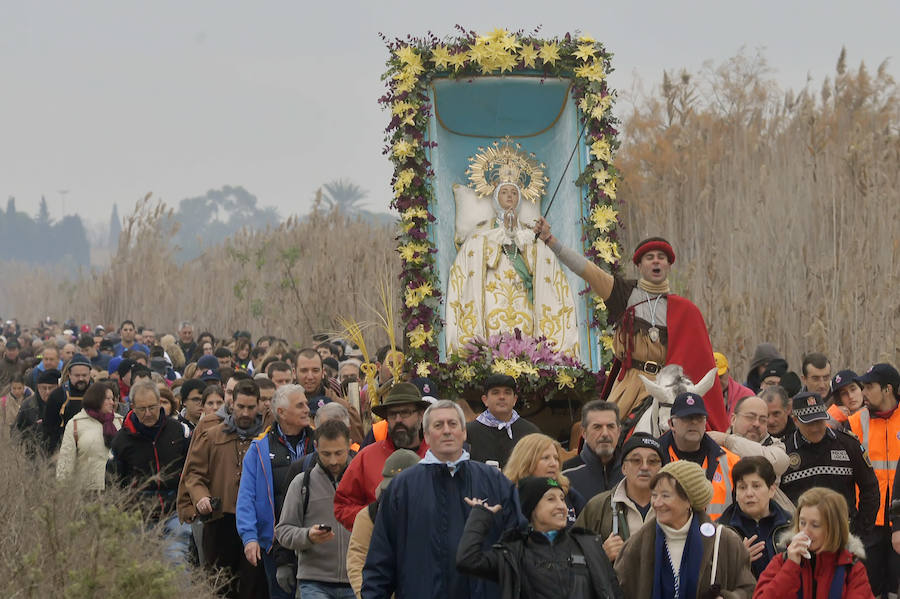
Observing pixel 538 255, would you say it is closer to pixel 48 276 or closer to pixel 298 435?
pixel 298 435

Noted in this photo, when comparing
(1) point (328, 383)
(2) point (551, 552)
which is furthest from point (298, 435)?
(2) point (551, 552)

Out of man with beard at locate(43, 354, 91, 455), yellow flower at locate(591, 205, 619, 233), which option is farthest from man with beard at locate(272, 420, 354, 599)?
yellow flower at locate(591, 205, 619, 233)

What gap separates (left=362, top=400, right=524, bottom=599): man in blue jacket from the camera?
737cm

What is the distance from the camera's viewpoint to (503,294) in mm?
16688

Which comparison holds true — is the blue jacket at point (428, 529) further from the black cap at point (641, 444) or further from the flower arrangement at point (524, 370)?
the flower arrangement at point (524, 370)

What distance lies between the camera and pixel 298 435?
1046cm

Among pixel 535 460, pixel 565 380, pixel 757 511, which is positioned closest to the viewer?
pixel 535 460

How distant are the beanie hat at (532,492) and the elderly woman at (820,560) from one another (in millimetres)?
1104

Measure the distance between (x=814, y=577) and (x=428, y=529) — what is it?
1780 millimetres

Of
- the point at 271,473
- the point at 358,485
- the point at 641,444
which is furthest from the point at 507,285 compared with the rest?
the point at 641,444

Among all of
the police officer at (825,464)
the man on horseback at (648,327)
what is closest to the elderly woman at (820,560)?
the police officer at (825,464)

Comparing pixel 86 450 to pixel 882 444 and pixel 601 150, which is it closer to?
pixel 882 444

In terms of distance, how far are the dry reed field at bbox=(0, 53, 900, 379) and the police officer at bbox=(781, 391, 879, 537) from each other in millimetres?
6101

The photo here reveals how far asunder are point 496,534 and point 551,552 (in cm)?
36
